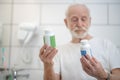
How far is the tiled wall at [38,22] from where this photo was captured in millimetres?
1283

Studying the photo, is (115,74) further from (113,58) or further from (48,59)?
(48,59)

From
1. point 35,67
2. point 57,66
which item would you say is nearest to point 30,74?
point 35,67

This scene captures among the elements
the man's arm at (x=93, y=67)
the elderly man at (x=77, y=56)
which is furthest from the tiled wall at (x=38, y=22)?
the man's arm at (x=93, y=67)

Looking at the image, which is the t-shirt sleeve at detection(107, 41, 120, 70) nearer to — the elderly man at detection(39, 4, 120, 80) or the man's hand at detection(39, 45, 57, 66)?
the elderly man at detection(39, 4, 120, 80)

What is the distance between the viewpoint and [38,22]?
132 centimetres

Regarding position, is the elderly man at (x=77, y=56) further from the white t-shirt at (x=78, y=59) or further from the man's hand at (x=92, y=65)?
the man's hand at (x=92, y=65)

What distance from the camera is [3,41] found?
4.38 feet

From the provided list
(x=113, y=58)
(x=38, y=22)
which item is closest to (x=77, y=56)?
(x=113, y=58)

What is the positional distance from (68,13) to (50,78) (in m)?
0.40

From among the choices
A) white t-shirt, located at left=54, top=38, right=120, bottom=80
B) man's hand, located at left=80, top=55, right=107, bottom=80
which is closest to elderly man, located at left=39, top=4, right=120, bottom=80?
white t-shirt, located at left=54, top=38, right=120, bottom=80

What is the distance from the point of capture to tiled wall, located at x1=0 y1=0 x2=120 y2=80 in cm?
128

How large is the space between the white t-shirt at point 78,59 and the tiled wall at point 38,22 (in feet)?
0.72

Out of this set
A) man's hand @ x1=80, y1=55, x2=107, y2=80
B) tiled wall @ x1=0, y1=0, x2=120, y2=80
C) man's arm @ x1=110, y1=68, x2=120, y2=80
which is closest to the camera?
man's hand @ x1=80, y1=55, x2=107, y2=80

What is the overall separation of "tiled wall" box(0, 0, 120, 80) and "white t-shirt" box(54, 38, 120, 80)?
22 centimetres
